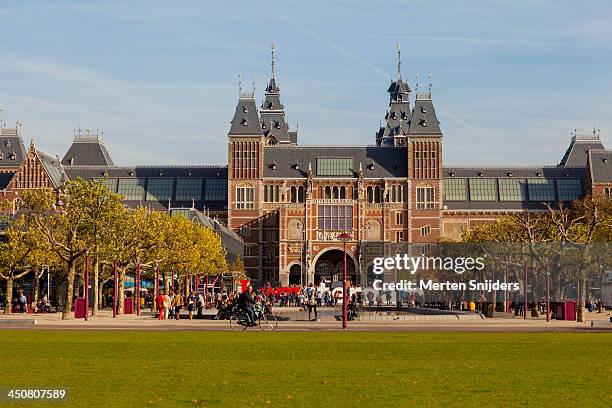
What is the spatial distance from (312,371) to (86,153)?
16385 cm

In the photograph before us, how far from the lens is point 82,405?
62.7 ft

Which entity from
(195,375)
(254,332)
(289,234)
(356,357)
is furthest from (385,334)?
(289,234)

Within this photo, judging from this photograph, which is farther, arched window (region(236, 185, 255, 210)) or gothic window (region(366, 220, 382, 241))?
arched window (region(236, 185, 255, 210))

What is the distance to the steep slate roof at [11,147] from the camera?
170500mm

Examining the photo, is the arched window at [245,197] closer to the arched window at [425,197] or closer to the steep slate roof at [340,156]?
the steep slate roof at [340,156]

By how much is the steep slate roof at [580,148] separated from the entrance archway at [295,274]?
46.1 metres

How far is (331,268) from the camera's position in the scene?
7008 inches

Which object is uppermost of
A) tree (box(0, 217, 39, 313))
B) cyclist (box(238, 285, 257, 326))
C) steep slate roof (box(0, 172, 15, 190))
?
steep slate roof (box(0, 172, 15, 190))

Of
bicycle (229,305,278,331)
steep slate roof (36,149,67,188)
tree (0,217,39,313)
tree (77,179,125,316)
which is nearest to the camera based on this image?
bicycle (229,305,278,331)

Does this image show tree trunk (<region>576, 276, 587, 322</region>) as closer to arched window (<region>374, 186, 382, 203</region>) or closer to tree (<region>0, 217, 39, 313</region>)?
tree (<region>0, 217, 39, 313</region>)

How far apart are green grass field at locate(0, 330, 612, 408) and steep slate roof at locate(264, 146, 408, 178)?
133260 mm

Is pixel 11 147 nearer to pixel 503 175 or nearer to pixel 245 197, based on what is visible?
pixel 245 197

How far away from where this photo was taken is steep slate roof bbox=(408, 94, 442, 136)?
17038cm

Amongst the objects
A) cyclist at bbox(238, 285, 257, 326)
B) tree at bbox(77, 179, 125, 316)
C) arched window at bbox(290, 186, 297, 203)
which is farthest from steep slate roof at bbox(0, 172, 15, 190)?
cyclist at bbox(238, 285, 257, 326)
